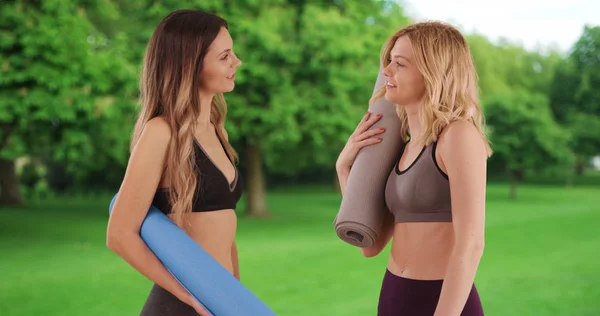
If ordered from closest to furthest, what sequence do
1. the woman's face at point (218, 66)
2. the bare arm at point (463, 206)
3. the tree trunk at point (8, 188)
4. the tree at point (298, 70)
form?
the bare arm at point (463, 206) → the woman's face at point (218, 66) → the tree at point (298, 70) → the tree trunk at point (8, 188)

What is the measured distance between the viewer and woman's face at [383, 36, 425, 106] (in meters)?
2.61

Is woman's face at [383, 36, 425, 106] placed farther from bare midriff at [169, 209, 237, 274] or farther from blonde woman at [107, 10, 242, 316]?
bare midriff at [169, 209, 237, 274]

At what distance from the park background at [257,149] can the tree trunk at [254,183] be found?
0.14ft

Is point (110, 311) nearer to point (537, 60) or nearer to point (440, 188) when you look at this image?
point (440, 188)

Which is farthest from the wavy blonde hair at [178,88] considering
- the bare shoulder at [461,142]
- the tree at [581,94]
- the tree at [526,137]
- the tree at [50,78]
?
the tree at [581,94]

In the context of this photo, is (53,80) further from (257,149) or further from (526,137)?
(526,137)

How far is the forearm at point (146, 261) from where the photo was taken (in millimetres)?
2480

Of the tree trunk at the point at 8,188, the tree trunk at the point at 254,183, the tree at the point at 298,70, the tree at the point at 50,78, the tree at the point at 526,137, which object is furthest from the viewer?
the tree at the point at 526,137

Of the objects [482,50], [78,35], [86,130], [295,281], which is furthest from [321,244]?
[482,50]

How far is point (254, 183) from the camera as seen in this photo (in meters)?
22.1

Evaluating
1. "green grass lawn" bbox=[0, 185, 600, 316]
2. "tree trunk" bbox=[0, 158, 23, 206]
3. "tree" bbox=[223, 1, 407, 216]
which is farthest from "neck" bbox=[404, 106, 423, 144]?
"tree trunk" bbox=[0, 158, 23, 206]

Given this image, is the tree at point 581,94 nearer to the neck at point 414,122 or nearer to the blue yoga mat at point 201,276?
the neck at point 414,122

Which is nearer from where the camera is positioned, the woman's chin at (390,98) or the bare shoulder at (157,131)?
the bare shoulder at (157,131)

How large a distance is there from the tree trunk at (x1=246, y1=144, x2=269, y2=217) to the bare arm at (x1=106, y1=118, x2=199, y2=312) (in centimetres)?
1942
